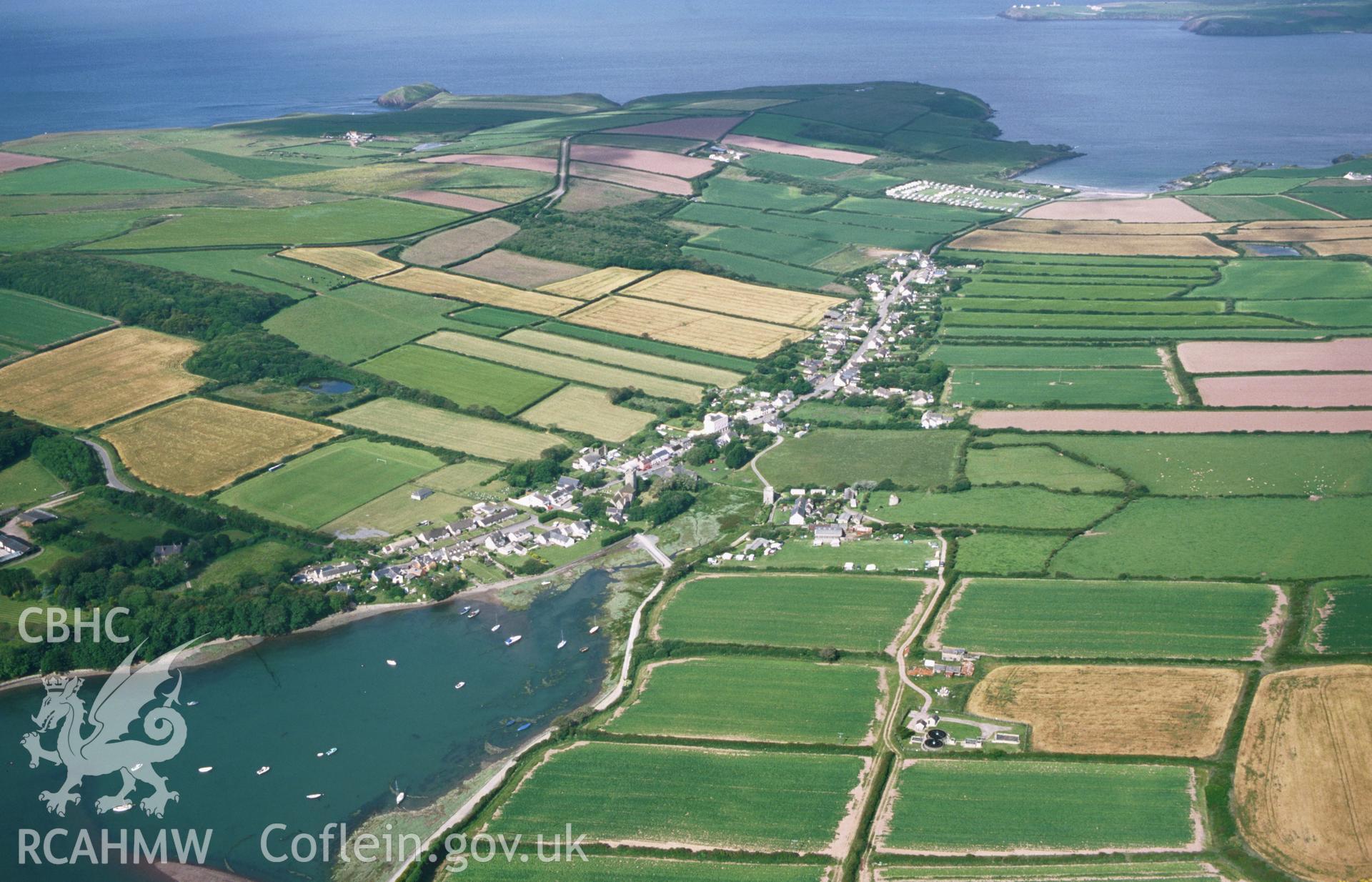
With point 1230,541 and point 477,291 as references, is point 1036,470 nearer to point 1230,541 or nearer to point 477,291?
point 1230,541

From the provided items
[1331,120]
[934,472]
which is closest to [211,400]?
[934,472]

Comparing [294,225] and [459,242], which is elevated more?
[294,225]

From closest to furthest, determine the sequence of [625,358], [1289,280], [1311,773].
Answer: [1311,773] → [625,358] → [1289,280]

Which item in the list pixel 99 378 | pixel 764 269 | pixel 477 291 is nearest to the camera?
pixel 99 378

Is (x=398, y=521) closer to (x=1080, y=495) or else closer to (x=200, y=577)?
(x=200, y=577)

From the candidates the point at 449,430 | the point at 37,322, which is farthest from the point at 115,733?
the point at 37,322

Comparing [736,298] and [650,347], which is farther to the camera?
[736,298]

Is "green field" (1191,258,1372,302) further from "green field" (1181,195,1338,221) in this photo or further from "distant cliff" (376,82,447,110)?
"distant cliff" (376,82,447,110)

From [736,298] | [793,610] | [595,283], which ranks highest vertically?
[595,283]
